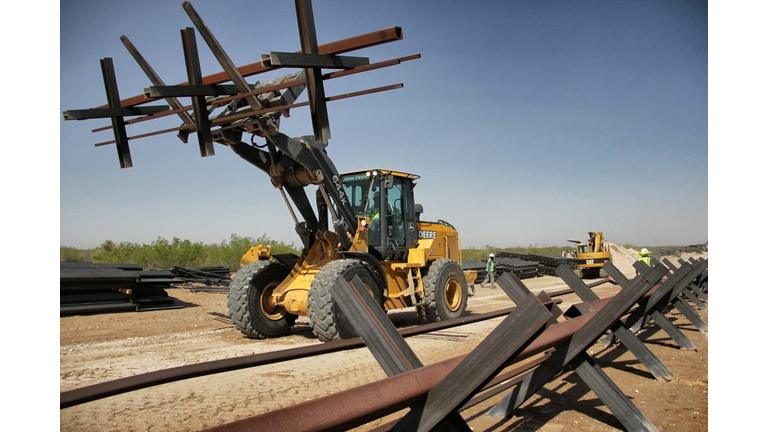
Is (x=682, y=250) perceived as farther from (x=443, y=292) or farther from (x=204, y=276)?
(x=443, y=292)

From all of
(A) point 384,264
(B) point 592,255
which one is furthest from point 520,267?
(A) point 384,264

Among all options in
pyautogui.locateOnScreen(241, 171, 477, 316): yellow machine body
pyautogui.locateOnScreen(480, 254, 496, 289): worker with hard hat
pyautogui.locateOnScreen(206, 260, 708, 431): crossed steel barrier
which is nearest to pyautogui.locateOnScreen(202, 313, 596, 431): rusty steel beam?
pyautogui.locateOnScreen(206, 260, 708, 431): crossed steel barrier

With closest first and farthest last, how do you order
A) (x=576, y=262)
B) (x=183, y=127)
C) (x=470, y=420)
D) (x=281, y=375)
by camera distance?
1. (x=470, y=420)
2. (x=183, y=127)
3. (x=281, y=375)
4. (x=576, y=262)

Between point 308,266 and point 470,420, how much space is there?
5.17m

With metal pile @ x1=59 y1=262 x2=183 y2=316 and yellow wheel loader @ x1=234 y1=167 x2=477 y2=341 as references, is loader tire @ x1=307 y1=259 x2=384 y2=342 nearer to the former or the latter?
yellow wheel loader @ x1=234 y1=167 x2=477 y2=341

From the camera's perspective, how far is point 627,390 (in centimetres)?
486

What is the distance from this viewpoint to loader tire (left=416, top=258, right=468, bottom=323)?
980 cm

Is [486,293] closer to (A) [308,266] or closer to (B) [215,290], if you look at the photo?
(B) [215,290]

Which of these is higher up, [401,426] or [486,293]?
[401,426]

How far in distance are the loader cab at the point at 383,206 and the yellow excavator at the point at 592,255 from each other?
1811 cm

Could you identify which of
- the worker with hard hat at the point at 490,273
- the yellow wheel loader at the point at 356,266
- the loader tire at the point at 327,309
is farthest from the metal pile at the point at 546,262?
the loader tire at the point at 327,309

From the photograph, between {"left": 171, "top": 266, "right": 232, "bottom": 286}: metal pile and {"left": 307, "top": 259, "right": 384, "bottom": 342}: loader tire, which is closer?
{"left": 307, "top": 259, "right": 384, "bottom": 342}: loader tire

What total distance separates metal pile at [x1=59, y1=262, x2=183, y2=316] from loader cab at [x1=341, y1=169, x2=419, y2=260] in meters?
6.56

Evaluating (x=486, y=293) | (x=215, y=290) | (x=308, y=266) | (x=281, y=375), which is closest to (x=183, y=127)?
(x=281, y=375)
